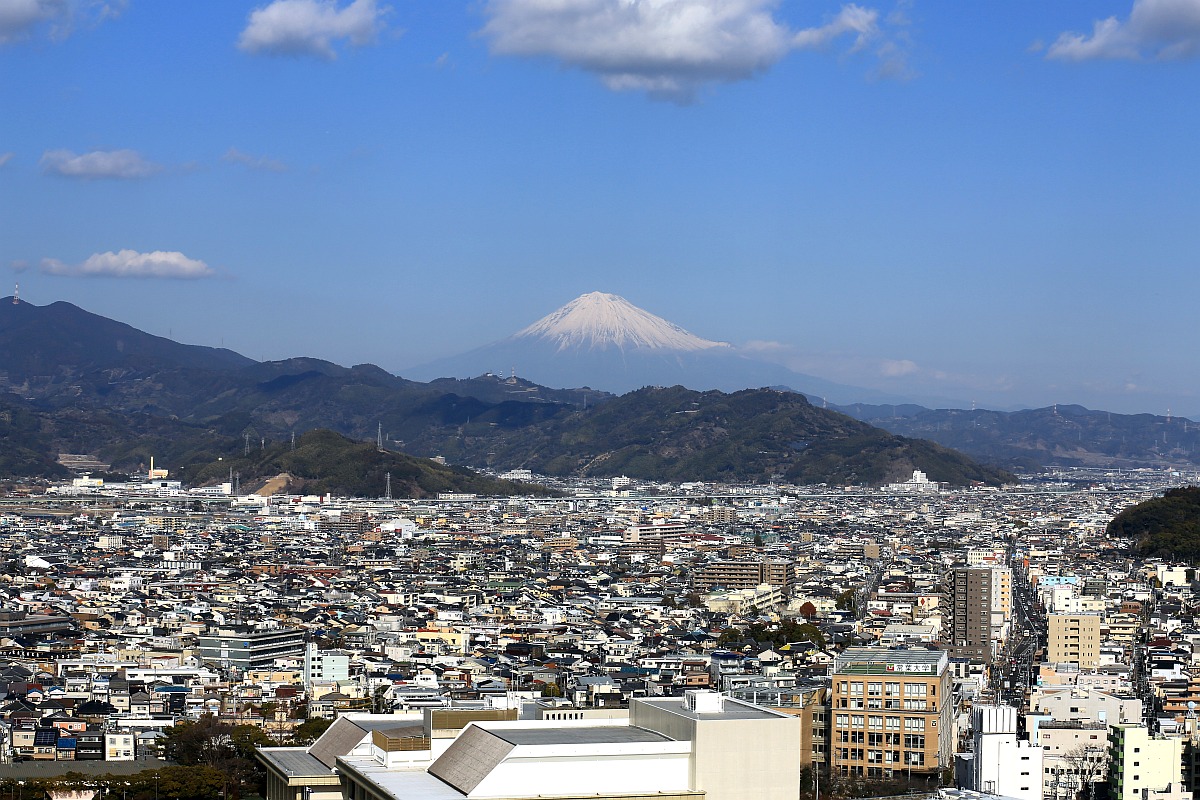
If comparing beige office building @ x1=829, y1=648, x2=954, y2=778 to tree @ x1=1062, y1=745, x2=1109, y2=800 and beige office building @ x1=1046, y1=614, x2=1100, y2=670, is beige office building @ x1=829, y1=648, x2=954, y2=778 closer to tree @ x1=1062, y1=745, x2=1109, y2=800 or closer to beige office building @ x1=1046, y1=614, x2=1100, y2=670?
tree @ x1=1062, y1=745, x2=1109, y2=800

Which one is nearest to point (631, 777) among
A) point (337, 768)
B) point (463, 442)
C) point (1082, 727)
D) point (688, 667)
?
point (337, 768)

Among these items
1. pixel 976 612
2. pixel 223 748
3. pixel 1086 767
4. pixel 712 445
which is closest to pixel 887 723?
pixel 1086 767

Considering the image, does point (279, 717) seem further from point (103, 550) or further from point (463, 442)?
point (463, 442)

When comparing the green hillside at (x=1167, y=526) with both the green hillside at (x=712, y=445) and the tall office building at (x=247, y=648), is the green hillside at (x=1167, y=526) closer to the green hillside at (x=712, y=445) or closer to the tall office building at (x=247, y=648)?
the tall office building at (x=247, y=648)

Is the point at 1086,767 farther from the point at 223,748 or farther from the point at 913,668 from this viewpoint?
the point at 223,748

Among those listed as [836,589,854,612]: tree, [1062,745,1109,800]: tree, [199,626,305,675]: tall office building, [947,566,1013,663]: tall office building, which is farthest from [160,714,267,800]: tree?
[836,589,854,612]: tree

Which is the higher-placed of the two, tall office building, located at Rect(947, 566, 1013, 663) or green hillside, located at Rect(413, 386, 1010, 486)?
green hillside, located at Rect(413, 386, 1010, 486)
